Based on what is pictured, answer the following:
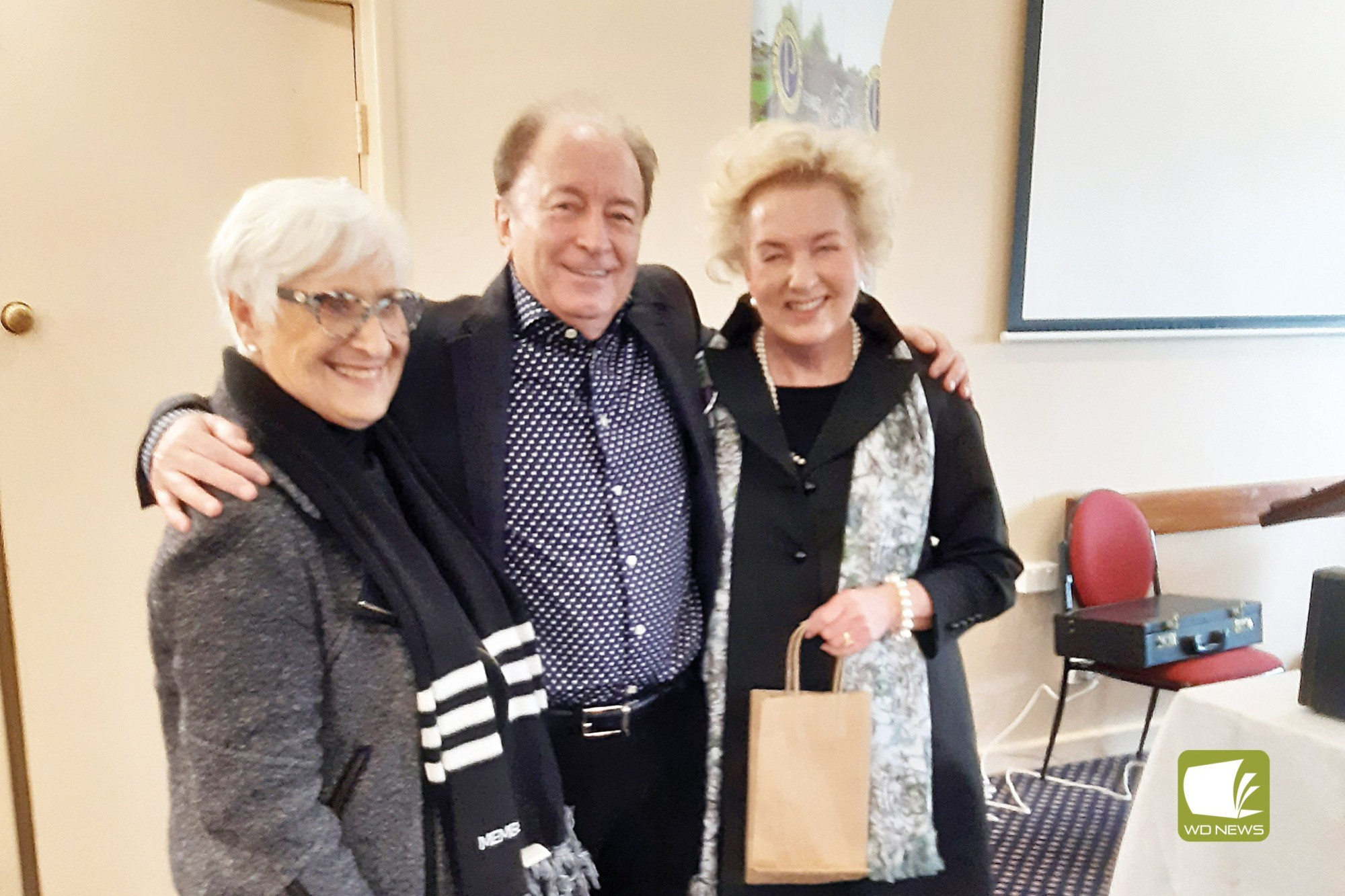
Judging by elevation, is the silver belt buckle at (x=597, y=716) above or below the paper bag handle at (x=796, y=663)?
below

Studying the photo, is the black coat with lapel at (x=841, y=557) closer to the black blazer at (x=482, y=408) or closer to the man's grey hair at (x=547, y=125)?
the black blazer at (x=482, y=408)

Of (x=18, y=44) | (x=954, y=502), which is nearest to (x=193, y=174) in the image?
(x=18, y=44)

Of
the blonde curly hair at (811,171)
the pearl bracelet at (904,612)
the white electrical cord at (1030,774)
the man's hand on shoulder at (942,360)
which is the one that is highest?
the blonde curly hair at (811,171)

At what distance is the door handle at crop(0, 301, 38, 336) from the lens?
1816 mm

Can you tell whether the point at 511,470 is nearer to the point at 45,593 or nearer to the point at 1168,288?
the point at 45,593

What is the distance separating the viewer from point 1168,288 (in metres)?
2.96

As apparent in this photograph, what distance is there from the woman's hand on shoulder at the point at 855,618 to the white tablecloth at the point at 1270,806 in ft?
2.07

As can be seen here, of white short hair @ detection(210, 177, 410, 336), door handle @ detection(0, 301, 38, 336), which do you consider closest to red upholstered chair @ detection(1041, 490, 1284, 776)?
white short hair @ detection(210, 177, 410, 336)

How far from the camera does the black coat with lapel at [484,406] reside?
115cm

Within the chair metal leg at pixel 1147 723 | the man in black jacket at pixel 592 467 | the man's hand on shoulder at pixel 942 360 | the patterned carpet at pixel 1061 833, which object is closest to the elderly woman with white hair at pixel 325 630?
the man in black jacket at pixel 592 467

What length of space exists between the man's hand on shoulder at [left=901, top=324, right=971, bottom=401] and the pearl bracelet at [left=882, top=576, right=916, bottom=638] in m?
0.34

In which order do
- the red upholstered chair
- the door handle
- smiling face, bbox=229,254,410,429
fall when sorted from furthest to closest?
the red upholstered chair < the door handle < smiling face, bbox=229,254,410,429

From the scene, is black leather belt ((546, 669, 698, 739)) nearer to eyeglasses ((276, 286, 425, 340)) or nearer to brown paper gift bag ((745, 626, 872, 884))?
brown paper gift bag ((745, 626, 872, 884))

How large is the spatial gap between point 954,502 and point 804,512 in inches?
10.4
